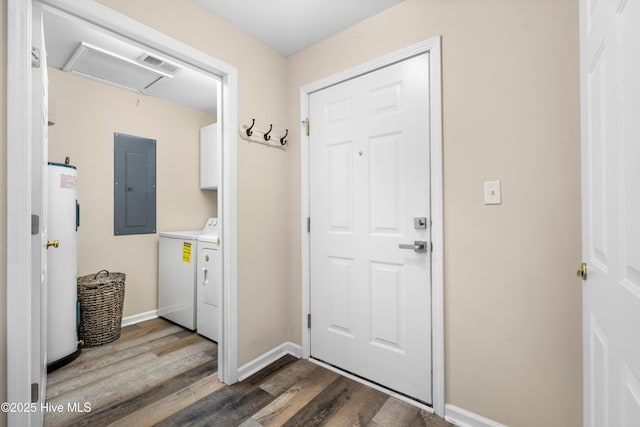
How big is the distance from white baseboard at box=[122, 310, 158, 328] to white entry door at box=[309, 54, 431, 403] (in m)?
1.92

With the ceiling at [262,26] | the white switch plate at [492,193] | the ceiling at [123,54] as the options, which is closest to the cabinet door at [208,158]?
the ceiling at [123,54]

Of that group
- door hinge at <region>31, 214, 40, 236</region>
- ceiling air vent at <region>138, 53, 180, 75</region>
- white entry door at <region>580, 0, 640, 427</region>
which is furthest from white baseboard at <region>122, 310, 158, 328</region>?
white entry door at <region>580, 0, 640, 427</region>

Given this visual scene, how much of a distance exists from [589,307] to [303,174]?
1717 mm

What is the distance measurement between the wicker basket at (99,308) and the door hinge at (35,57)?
184 centimetres

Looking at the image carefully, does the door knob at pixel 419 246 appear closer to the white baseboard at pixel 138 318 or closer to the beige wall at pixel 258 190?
the beige wall at pixel 258 190

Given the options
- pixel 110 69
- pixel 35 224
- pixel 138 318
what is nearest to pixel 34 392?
pixel 35 224

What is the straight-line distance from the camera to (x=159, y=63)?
234 centimetres

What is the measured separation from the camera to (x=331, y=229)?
209 centimetres

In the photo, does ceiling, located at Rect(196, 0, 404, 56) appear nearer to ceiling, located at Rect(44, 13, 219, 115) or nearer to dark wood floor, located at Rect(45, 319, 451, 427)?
ceiling, located at Rect(44, 13, 219, 115)

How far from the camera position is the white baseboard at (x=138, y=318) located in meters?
2.87

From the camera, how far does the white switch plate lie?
56.2 inches

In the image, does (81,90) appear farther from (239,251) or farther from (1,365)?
(1,365)

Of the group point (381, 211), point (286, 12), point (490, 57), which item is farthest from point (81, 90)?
point (490, 57)

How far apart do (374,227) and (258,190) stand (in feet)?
2.86
